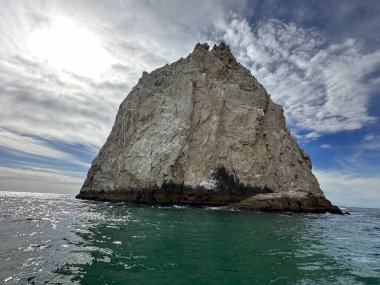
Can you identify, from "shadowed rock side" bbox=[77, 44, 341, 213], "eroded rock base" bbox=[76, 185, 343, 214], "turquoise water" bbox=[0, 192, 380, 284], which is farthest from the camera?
"shadowed rock side" bbox=[77, 44, 341, 213]

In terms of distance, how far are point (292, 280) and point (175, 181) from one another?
141ft

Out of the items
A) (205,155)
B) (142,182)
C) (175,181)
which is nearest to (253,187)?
(205,155)

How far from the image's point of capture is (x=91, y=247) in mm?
14461

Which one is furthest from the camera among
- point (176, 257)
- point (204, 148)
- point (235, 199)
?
point (204, 148)

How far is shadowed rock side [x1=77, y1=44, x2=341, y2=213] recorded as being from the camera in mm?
52406

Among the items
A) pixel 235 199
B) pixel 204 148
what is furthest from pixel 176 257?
pixel 204 148

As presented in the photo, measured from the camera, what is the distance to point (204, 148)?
5719cm

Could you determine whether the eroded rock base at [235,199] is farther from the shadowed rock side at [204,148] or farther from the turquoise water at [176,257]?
the turquoise water at [176,257]

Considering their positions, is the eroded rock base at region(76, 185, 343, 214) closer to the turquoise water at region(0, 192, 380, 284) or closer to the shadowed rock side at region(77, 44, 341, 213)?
the shadowed rock side at region(77, 44, 341, 213)

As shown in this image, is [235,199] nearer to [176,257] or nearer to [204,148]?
[204,148]

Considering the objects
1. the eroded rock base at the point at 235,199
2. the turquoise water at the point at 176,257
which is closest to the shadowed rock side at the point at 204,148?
the eroded rock base at the point at 235,199

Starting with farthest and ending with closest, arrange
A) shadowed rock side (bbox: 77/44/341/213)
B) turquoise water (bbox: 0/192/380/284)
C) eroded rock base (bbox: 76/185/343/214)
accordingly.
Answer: shadowed rock side (bbox: 77/44/341/213), eroded rock base (bbox: 76/185/343/214), turquoise water (bbox: 0/192/380/284)

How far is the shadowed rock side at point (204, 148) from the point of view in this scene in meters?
52.4

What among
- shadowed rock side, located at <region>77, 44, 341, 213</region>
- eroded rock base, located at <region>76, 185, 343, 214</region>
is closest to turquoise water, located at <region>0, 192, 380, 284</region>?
eroded rock base, located at <region>76, 185, 343, 214</region>
